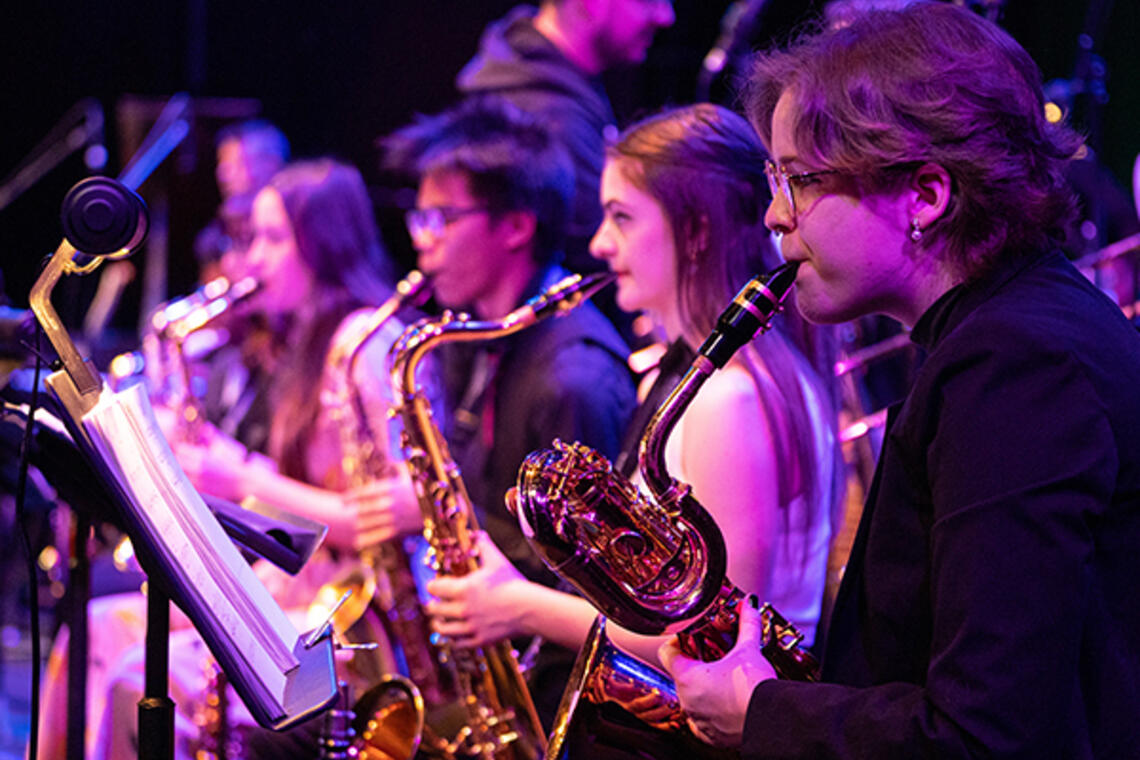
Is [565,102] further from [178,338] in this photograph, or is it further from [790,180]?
[790,180]

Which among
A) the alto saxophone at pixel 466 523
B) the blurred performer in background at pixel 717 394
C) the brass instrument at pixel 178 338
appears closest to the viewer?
the blurred performer in background at pixel 717 394

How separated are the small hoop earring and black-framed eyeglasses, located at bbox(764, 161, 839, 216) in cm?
12

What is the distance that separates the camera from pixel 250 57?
7.02 metres

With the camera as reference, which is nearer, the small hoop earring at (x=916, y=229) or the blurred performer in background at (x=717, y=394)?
the small hoop earring at (x=916, y=229)

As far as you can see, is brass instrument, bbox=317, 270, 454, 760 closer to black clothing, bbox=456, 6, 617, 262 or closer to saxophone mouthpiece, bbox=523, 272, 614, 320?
black clothing, bbox=456, 6, 617, 262

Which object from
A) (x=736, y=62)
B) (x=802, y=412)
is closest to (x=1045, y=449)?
(x=802, y=412)

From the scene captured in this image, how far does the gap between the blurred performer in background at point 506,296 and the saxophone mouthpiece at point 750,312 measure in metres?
1.09

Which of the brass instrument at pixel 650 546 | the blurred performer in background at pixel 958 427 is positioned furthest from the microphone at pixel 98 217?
the blurred performer in background at pixel 958 427

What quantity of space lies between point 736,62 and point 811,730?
4.25 m

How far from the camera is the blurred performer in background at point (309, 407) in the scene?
2961mm

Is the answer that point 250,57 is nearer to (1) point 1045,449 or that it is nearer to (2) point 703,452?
(2) point 703,452

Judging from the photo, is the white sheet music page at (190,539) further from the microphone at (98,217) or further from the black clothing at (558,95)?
the black clothing at (558,95)

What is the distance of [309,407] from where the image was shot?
3.67 m

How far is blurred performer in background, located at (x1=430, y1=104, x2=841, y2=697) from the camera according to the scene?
2074 millimetres
